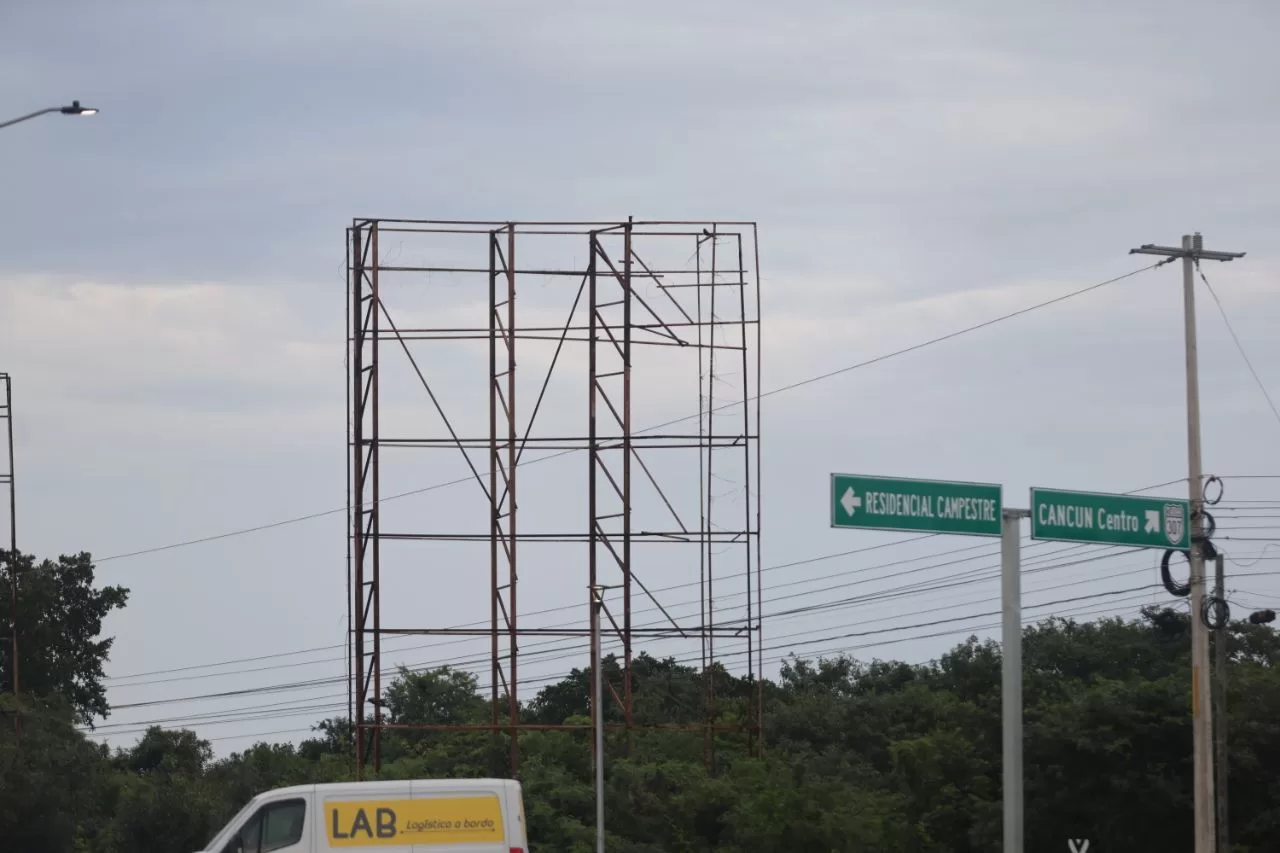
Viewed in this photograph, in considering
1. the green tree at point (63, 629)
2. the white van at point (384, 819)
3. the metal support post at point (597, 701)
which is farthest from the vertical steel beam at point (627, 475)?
the green tree at point (63, 629)

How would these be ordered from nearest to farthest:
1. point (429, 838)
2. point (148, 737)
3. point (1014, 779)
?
point (1014, 779)
point (429, 838)
point (148, 737)

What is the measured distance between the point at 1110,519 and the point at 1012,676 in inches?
97.5

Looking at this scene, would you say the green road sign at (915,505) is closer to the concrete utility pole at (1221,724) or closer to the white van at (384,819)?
the white van at (384,819)

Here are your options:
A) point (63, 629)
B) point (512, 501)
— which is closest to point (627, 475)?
point (512, 501)

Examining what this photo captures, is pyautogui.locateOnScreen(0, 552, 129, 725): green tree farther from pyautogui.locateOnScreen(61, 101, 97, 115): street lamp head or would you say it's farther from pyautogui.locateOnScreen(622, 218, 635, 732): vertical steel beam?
pyautogui.locateOnScreen(61, 101, 97, 115): street lamp head

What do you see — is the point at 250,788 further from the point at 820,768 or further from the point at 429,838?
the point at 429,838

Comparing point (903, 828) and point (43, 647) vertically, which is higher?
point (43, 647)

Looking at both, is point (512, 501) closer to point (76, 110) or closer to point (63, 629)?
point (76, 110)

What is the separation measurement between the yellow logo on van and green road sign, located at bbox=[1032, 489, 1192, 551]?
11.0m

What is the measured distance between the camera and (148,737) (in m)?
90.4

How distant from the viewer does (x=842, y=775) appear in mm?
42562

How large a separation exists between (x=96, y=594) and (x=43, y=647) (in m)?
3.41

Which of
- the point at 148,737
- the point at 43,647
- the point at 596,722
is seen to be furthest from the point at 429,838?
the point at 148,737

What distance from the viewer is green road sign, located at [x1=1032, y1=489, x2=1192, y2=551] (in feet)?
57.7
